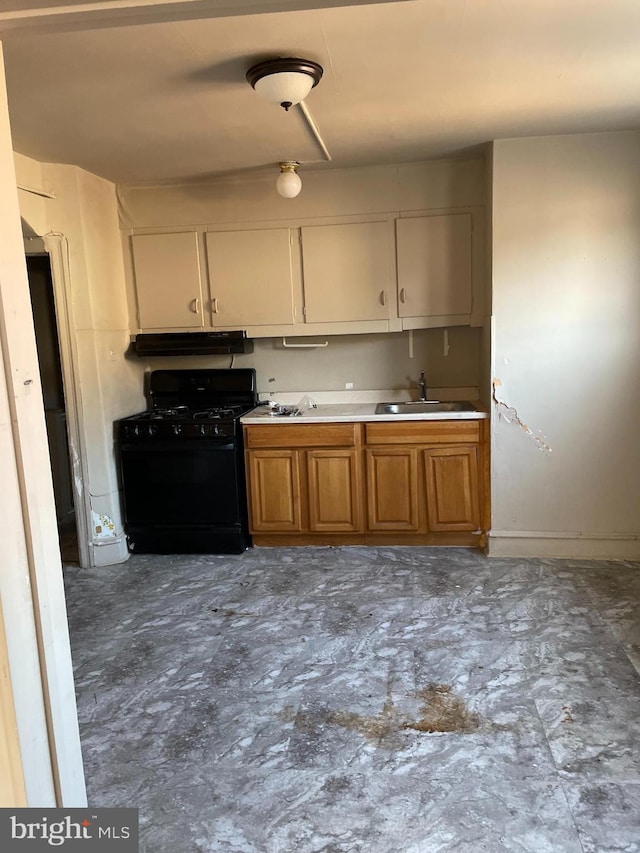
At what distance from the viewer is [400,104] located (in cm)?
280

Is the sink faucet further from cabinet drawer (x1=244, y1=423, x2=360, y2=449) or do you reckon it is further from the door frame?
the door frame

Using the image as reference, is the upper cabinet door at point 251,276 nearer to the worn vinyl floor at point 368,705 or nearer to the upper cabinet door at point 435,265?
the upper cabinet door at point 435,265

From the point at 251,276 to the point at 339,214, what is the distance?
0.70m

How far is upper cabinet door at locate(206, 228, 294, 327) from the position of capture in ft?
13.5

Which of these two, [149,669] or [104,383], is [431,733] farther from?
[104,383]

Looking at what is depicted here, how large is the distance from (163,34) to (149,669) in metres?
2.44

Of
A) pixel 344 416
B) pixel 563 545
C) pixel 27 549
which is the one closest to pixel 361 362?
pixel 344 416

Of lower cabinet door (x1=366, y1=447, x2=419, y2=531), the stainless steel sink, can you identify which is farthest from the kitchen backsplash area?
lower cabinet door (x1=366, y1=447, x2=419, y2=531)

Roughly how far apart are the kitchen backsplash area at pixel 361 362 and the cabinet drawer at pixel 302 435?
22.8 inches

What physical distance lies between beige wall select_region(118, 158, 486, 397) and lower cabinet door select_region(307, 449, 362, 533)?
0.68 m

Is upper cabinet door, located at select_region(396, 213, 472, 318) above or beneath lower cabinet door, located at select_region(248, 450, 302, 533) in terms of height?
above

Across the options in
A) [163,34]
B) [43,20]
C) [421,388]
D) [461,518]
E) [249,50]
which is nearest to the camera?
[43,20]

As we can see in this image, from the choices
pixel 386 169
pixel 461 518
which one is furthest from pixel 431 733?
pixel 386 169

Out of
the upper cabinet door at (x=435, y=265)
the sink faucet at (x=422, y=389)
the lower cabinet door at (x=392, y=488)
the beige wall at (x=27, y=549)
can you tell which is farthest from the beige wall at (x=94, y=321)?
the beige wall at (x=27, y=549)
